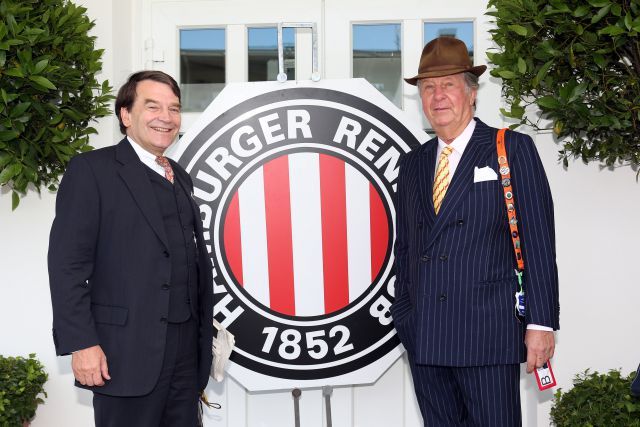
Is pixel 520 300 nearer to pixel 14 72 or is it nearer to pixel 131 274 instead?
pixel 131 274

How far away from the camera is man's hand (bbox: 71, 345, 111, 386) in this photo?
5.59 feet

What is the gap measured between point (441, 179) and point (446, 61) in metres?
0.31

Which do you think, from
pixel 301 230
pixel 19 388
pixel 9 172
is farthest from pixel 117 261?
pixel 19 388

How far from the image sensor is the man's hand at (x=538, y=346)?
173 cm

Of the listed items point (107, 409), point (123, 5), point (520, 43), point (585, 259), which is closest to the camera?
point (107, 409)

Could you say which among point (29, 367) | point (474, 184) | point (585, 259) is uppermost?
point (474, 184)

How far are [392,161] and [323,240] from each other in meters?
0.35

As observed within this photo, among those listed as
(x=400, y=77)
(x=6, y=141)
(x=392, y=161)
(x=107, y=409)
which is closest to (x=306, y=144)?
(x=392, y=161)

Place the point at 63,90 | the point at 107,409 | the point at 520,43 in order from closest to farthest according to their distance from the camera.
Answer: the point at 107,409 < the point at 520,43 < the point at 63,90

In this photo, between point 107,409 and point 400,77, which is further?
point 400,77

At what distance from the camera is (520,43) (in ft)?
6.88

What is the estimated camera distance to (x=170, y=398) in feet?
6.16

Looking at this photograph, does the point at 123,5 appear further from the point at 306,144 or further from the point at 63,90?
the point at 306,144

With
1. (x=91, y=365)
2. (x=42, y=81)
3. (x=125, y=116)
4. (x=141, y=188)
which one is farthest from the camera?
(x=42, y=81)
